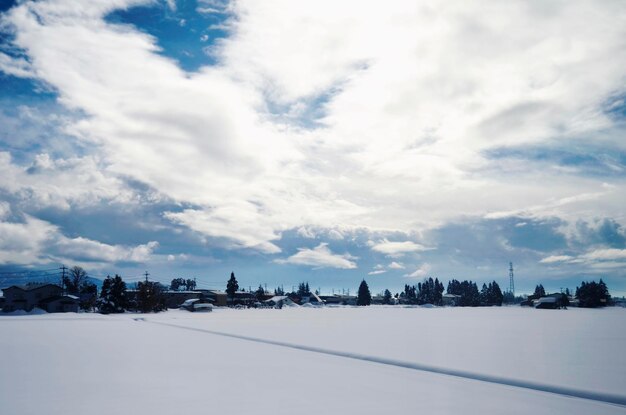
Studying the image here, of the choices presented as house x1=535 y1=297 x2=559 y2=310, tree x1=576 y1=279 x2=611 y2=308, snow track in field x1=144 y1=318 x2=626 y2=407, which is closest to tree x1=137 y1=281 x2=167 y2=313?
snow track in field x1=144 y1=318 x2=626 y2=407

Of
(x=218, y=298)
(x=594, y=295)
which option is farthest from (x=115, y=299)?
(x=594, y=295)

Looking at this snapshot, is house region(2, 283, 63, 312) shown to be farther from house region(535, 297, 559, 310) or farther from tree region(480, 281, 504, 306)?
tree region(480, 281, 504, 306)

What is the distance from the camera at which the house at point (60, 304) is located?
91.3 m

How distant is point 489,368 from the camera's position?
51.0ft

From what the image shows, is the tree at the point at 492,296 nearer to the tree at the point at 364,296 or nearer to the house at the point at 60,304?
the tree at the point at 364,296

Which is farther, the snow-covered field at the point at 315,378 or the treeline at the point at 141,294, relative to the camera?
the treeline at the point at 141,294

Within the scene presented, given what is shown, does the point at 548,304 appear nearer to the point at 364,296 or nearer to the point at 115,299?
the point at 364,296

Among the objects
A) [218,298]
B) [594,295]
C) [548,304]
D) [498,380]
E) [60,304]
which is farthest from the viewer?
[218,298]

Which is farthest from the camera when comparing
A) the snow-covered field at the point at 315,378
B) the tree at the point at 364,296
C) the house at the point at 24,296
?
the tree at the point at 364,296

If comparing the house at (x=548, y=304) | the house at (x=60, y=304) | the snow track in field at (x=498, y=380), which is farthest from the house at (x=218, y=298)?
the snow track in field at (x=498, y=380)

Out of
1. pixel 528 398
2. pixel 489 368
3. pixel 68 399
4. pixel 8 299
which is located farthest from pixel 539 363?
pixel 8 299

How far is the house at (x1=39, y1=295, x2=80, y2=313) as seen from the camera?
9131 centimetres

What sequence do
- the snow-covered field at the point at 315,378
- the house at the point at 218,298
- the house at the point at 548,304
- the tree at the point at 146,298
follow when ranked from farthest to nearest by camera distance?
the house at the point at 218,298
the house at the point at 548,304
the tree at the point at 146,298
the snow-covered field at the point at 315,378

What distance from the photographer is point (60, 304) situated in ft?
302
